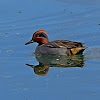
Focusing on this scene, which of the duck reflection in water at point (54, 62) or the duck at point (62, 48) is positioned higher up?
the duck at point (62, 48)

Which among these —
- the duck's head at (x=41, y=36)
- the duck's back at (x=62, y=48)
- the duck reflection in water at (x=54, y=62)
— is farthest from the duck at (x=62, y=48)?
the duck's head at (x=41, y=36)

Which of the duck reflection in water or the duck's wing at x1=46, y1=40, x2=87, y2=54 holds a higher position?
the duck's wing at x1=46, y1=40, x2=87, y2=54

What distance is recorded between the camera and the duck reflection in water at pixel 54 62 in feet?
41.8

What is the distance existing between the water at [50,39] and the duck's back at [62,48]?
0.39 metres

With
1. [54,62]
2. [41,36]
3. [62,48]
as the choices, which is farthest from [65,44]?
[54,62]

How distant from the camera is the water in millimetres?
10500

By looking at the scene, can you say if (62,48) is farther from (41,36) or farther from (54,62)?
(54,62)

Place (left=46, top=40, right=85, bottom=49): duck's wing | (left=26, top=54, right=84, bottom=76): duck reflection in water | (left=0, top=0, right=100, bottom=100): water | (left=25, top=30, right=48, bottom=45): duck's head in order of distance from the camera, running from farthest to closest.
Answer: (left=25, top=30, right=48, bottom=45): duck's head < (left=46, top=40, right=85, bottom=49): duck's wing < (left=26, top=54, right=84, bottom=76): duck reflection in water < (left=0, top=0, right=100, bottom=100): water

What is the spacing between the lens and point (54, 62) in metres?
13.6

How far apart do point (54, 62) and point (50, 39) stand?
2976 millimetres

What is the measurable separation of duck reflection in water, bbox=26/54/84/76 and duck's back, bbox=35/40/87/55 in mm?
175

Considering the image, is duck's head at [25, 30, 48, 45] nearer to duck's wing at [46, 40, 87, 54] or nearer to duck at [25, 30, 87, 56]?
duck at [25, 30, 87, 56]

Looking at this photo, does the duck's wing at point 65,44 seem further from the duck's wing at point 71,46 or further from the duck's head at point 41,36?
the duck's head at point 41,36

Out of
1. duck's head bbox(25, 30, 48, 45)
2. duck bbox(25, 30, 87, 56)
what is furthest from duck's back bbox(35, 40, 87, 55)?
duck's head bbox(25, 30, 48, 45)
